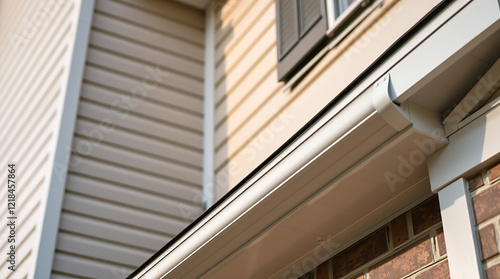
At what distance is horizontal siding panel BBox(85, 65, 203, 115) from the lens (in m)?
4.58

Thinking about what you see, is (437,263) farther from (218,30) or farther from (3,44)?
Result: (3,44)

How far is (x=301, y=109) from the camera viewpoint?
139 inches

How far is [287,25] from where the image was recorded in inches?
154

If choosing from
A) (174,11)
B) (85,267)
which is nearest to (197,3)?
(174,11)

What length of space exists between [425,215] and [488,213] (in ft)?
1.03

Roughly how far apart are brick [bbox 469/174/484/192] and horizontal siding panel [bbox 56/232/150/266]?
249 centimetres

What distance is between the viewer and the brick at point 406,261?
2154mm

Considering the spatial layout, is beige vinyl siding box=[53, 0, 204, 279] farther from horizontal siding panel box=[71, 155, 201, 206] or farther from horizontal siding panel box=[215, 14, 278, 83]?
horizontal siding panel box=[215, 14, 278, 83]

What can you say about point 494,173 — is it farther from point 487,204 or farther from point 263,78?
point 263,78

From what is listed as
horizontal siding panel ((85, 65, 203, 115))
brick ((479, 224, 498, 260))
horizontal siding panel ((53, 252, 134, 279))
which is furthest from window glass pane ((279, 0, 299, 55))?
brick ((479, 224, 498, 260))

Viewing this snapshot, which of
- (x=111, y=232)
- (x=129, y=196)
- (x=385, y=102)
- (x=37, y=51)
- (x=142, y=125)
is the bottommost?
(x=385, y=102)

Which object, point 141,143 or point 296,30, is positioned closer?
point 296,30

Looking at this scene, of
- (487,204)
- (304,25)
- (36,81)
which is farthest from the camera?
(36,81)

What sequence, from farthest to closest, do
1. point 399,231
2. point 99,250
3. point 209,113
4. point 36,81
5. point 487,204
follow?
1. point 36,81
2. point 209,113
3. point 99,250
4. point 399,231
5. point 487,204
